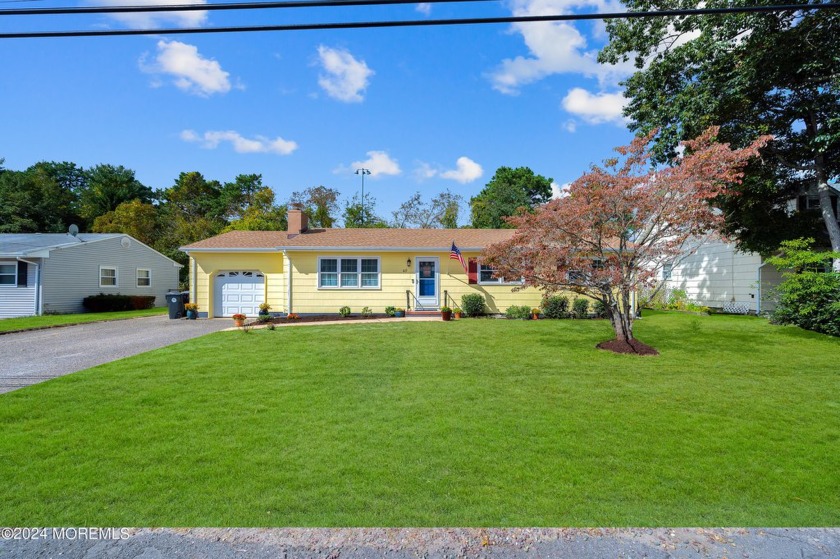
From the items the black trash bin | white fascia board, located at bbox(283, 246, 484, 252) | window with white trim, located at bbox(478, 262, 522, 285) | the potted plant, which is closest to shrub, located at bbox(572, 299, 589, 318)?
window with white trim, located at bbox(478, 262, 522, 285)

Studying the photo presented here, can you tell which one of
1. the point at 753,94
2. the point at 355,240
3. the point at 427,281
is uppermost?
the point at 753,94

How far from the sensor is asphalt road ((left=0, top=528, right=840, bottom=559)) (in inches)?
107

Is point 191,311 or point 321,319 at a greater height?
point 191,311

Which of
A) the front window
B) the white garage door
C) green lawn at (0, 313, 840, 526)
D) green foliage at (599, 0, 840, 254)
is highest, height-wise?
green foliage at (599, 0, 840, 254)

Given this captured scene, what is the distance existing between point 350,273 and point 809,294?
1472cm

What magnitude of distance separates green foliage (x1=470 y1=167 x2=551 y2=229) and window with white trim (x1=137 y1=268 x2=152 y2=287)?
23131mm

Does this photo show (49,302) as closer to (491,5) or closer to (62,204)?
(491,5)

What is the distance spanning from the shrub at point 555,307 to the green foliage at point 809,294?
20.7ft

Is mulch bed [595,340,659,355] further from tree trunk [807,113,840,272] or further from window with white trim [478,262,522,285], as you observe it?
tree trunk [807,113,840,272]

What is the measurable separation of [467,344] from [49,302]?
1999 centimetres

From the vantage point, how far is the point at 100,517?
3098mm

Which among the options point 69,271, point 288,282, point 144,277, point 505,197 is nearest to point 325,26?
point 288,282

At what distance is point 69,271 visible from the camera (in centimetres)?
2033

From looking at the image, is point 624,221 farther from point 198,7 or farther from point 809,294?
point 198,7
